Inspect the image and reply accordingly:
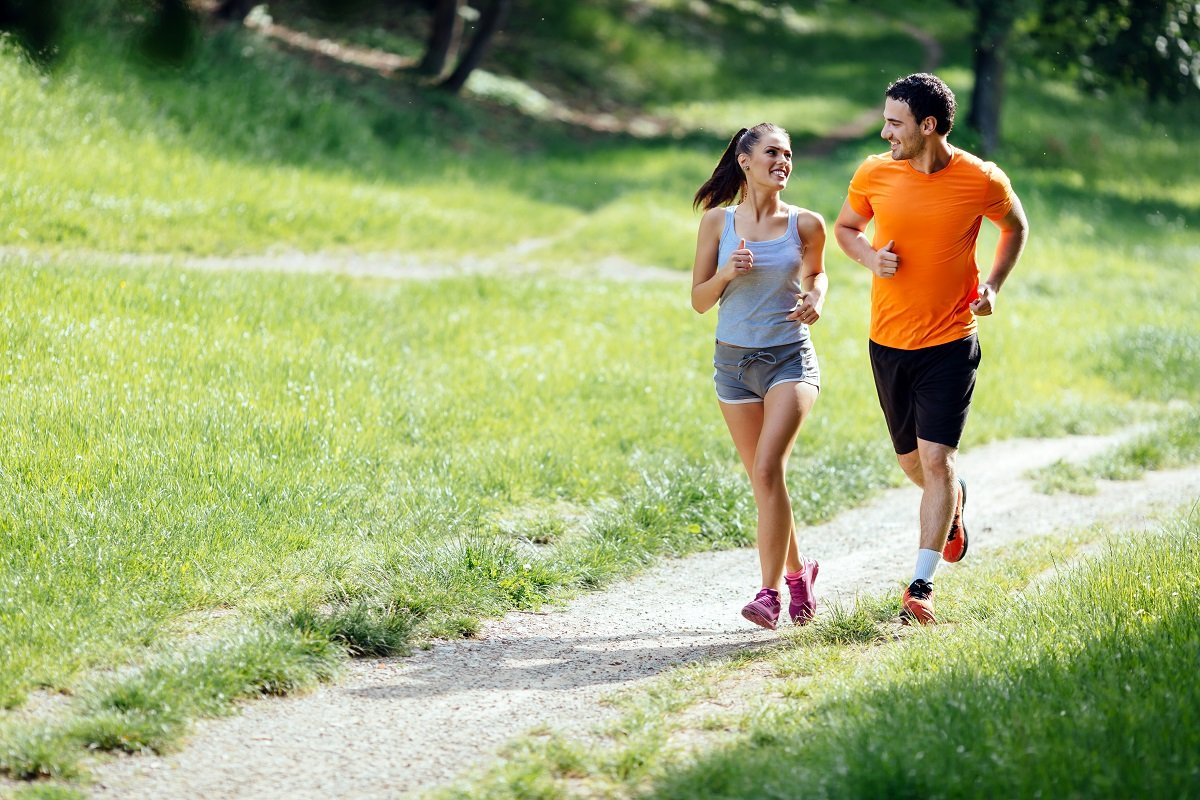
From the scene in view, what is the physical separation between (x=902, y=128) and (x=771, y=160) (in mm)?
611

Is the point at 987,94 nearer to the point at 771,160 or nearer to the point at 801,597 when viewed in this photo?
the point at 771,160

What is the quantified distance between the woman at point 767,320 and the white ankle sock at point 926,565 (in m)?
0.52

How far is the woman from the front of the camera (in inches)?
222

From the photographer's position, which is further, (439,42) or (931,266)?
(439,42)

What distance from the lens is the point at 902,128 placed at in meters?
5.66

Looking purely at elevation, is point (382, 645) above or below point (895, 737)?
below

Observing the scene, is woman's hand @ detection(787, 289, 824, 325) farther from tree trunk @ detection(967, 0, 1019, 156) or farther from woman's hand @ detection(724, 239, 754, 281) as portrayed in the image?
tree trunk @ detection(967, 0, 1019, 156)

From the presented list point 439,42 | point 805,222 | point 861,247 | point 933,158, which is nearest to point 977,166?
point 933,158

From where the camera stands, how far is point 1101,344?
1373cm

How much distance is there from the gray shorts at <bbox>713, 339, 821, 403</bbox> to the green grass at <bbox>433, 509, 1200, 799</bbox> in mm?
1058

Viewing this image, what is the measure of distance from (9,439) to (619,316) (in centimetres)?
686

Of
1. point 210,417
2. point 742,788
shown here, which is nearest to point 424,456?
point 210,417

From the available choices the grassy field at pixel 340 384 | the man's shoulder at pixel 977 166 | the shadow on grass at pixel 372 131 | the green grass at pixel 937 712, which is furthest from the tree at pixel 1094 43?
the green grass at pixel 937 712

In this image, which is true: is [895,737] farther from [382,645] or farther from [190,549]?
[190,549]
